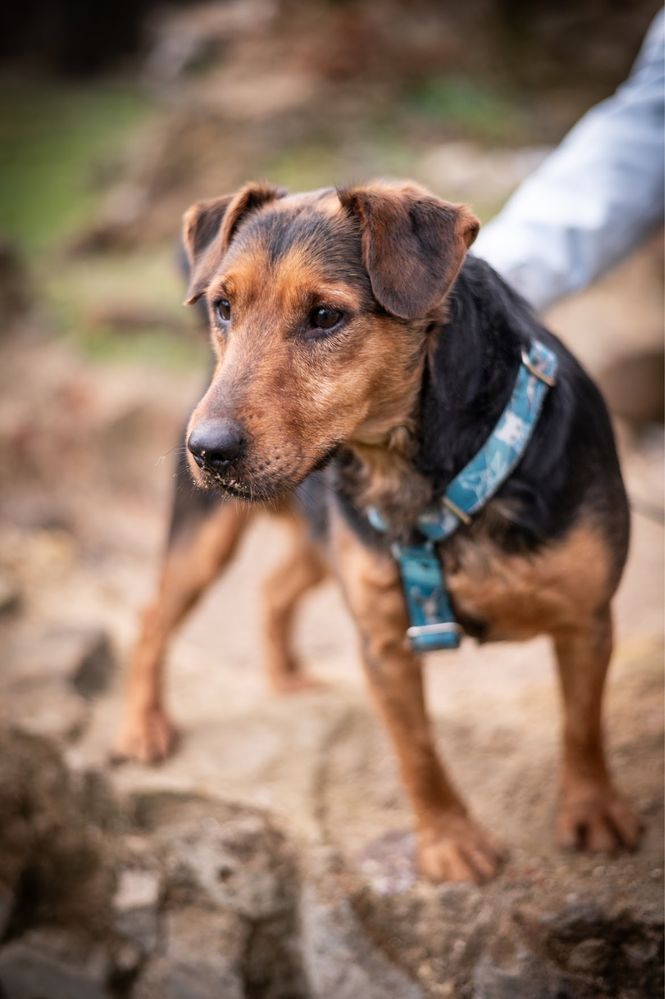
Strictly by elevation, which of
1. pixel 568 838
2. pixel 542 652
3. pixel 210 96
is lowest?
pixel 542 652

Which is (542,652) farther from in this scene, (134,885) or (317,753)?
(134,885)

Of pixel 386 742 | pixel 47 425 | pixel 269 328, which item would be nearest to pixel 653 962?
pixel 386 742

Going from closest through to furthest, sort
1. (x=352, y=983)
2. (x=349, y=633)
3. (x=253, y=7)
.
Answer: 1. (x=352, y=983)
2. (x=349, y=633)
3. (x=253, y=7)

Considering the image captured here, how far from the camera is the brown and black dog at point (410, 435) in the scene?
2707mm

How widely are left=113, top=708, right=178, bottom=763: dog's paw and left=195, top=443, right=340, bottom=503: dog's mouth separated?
82.1 inches

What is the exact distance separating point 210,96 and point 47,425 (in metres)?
5.86

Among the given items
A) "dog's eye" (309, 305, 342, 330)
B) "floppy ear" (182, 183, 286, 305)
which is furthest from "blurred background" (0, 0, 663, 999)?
"floppy ear" (182, 183, 286, 305)

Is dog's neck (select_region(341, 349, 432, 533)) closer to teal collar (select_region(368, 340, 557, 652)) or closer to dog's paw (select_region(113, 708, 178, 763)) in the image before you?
teal collar (select_region(368, 340, 557, 652))

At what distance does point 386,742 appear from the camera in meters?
4.45

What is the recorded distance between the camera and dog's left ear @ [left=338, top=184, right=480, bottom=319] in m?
2.70

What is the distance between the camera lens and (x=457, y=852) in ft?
11.2

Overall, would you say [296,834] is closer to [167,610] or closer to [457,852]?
[457,852]

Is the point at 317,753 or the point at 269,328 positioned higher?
the point at 269,328

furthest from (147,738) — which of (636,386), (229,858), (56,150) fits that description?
(56,150)
